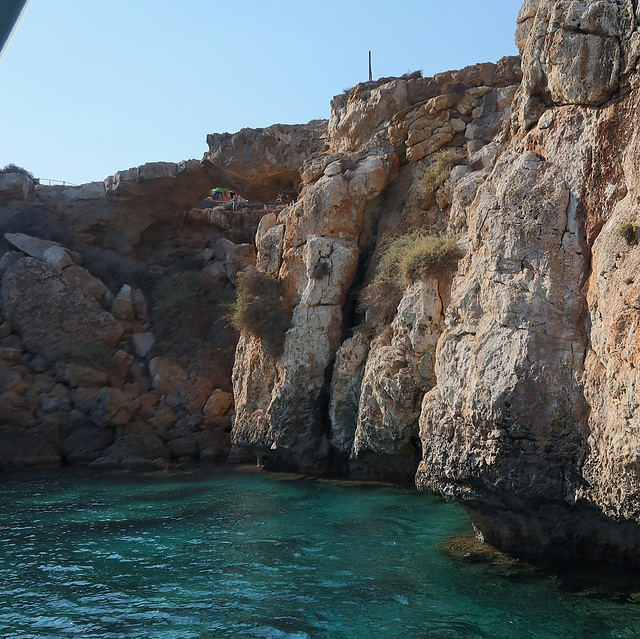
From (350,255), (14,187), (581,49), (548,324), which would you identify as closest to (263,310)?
(350,255)

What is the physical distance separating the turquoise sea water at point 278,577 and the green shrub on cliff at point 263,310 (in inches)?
170

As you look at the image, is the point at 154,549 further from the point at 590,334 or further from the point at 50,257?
the point at 50,257

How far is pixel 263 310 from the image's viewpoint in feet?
57.9

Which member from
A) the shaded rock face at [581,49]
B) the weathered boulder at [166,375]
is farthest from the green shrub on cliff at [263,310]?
the shaded rock face at [581,49]

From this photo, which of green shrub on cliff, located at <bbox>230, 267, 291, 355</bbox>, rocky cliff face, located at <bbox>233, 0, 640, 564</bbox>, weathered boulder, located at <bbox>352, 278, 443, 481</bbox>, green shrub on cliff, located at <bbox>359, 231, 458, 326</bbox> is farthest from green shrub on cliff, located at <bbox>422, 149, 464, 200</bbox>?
green shrub on cliff, located at <bbox>230, 267, 291, 355</bbox>

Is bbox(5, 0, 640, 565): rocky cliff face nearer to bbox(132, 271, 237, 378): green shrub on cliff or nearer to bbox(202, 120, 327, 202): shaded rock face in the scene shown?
bbox(202, 120, 327, 202): shaded rock face

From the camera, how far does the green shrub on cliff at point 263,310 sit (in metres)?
17.2

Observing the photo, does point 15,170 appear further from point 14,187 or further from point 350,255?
point 350,255

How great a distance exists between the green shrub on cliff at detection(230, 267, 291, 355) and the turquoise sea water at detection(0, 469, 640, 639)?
14.2 feet

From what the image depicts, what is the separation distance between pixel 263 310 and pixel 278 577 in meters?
9.35

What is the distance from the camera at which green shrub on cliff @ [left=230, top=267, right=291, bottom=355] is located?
1722cm

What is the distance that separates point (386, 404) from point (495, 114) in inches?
319

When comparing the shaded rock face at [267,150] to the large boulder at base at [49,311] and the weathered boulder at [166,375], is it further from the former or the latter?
the weathered boulder at [166,375]

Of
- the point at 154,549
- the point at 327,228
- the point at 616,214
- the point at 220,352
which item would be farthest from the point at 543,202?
the point at 220,352
